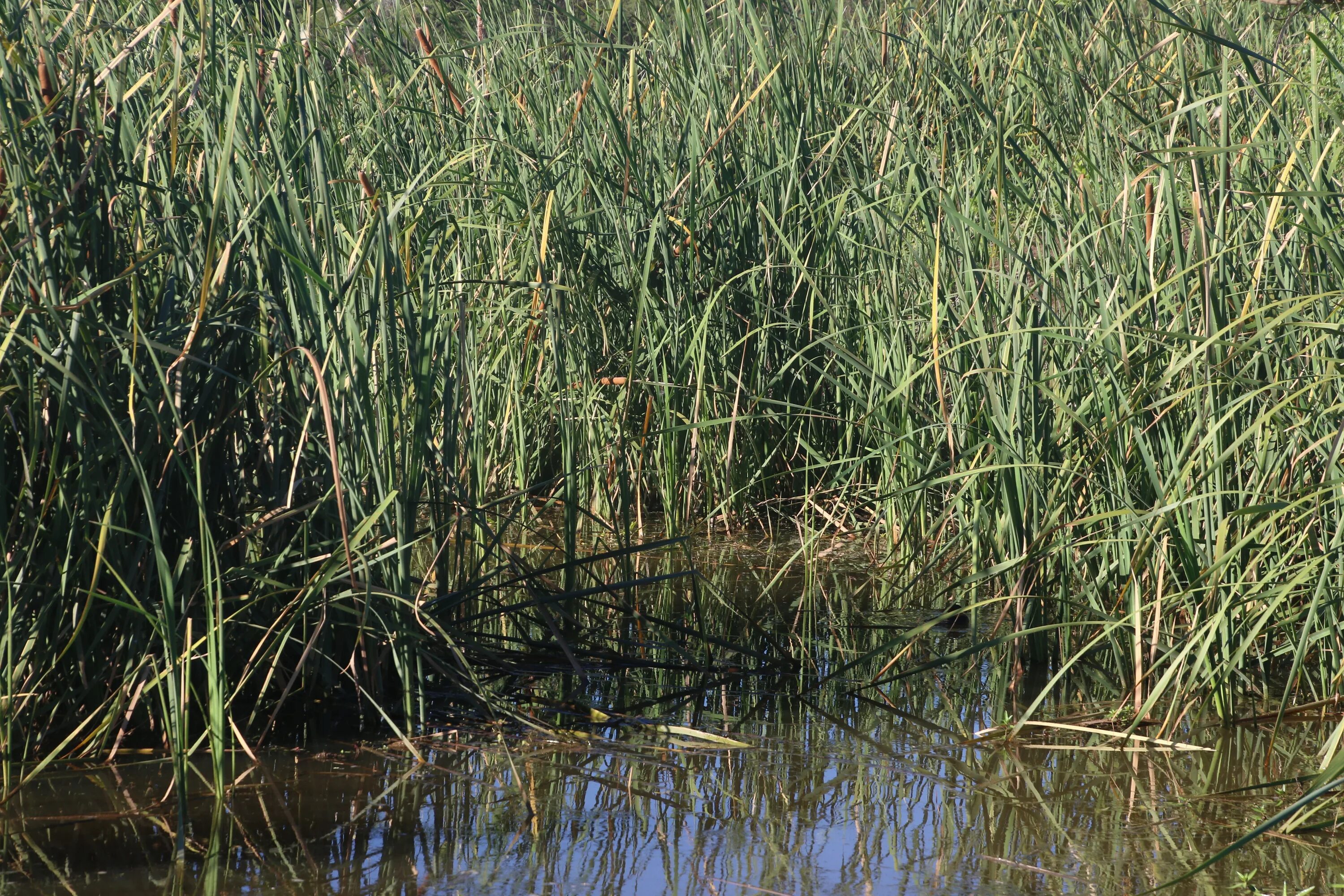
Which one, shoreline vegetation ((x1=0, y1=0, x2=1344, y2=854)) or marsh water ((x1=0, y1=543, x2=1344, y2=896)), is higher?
shoreline vegetation ((x1=0, y1=0, x2=1344, y2=854))

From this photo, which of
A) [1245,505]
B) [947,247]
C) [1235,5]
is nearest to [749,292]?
[947,247]

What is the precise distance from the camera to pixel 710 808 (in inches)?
83.4

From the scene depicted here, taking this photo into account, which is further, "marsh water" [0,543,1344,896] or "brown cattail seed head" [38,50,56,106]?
"brown cattail seed head" [38,50,56,106]

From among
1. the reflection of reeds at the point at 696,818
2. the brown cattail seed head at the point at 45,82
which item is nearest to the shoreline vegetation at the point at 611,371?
the brown cattail seed head at the point at 45,82

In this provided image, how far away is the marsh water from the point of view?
1875mm

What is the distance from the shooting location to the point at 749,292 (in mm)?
3824

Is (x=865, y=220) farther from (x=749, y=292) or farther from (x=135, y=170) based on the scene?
(x=135, y=170)

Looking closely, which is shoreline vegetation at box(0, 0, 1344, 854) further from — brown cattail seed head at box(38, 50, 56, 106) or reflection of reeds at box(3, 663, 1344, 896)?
reflection of reeds at box(3, 663, 1344, 896)

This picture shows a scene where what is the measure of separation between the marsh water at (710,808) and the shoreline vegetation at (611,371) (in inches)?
4.2

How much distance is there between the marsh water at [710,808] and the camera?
6.15 feet

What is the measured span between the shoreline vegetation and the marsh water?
0.35 ft

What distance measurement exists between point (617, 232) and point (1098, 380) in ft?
4.65

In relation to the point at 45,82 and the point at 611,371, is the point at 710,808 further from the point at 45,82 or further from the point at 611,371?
the point at 611,371

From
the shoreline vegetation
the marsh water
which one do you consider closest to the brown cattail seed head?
the shoreline vegetation
